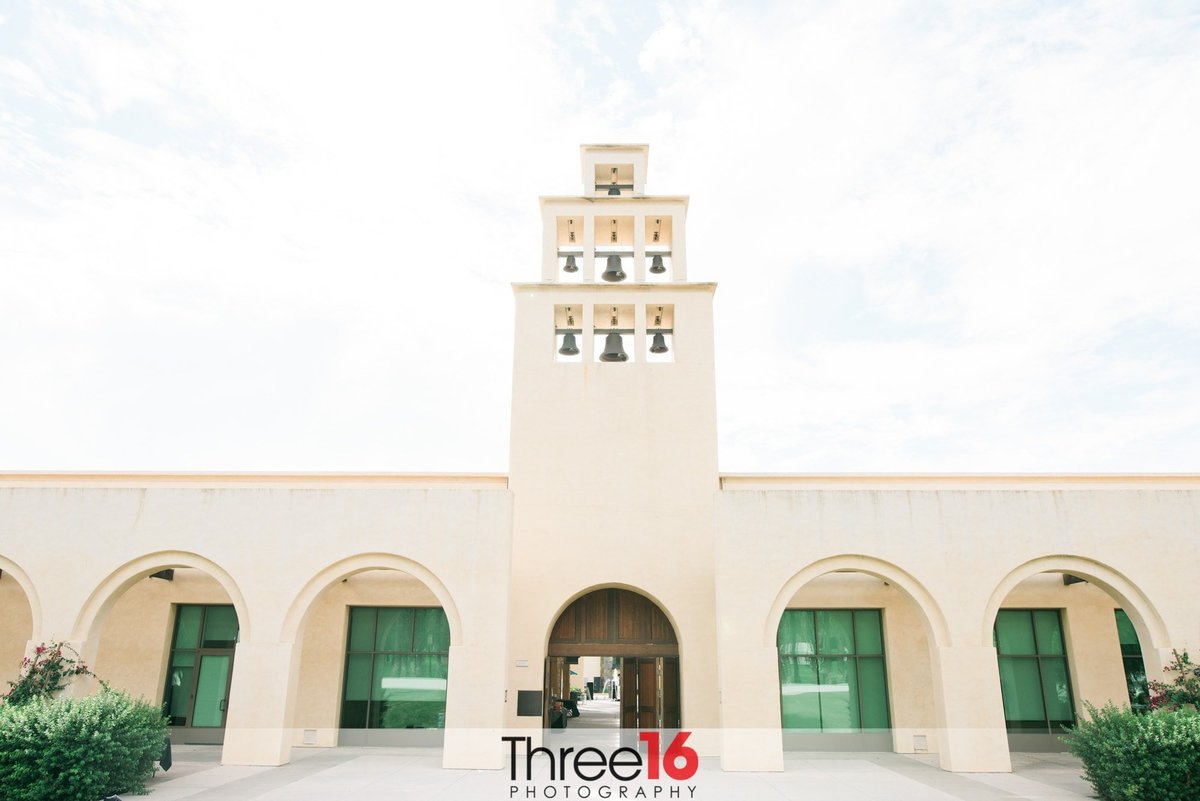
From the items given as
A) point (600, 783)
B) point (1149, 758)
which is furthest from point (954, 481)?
point (600, 783)

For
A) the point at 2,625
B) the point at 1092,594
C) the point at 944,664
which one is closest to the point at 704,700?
the point at 944,664

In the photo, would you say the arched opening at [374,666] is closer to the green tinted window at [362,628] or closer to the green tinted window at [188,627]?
the green tinted window at [362,628]

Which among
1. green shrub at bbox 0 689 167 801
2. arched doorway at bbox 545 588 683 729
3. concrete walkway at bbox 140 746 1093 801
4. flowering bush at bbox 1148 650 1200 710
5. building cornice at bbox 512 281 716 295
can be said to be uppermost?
building cornice at bbox 512 281 716 295

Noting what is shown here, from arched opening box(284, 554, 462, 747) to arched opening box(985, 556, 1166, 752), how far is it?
12035mm

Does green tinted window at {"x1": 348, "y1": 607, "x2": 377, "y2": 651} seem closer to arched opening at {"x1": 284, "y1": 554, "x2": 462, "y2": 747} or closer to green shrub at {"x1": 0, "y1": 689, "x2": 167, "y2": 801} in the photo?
arched opening at {"x1": 284, "y1": 554, "x2": 462, "y2": 747}

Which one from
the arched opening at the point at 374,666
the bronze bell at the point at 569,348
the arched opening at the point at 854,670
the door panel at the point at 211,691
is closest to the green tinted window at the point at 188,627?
the door panel at the point at 211,691

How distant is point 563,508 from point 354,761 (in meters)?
6.15

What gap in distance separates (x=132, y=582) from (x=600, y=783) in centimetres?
943

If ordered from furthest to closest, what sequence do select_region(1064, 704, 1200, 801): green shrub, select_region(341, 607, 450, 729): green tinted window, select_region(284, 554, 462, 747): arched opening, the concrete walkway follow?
select_region(341, 607, 450, 729): green tinted window → select_region(284, 554, 462, 747): arched opening → the concrete walkway → select_region(1064, 704, 1200, 801): green shrub

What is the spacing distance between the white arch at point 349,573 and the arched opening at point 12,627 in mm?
6573

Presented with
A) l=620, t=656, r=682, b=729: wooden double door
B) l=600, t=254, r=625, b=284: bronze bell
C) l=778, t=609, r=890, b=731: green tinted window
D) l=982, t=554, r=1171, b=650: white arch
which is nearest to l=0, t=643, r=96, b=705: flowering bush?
l=620, t=656, r=682, b=729: wooden double door

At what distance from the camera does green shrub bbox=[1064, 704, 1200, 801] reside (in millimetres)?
10945

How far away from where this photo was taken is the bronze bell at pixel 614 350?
1802 centimetres

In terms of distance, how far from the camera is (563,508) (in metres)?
17.0
